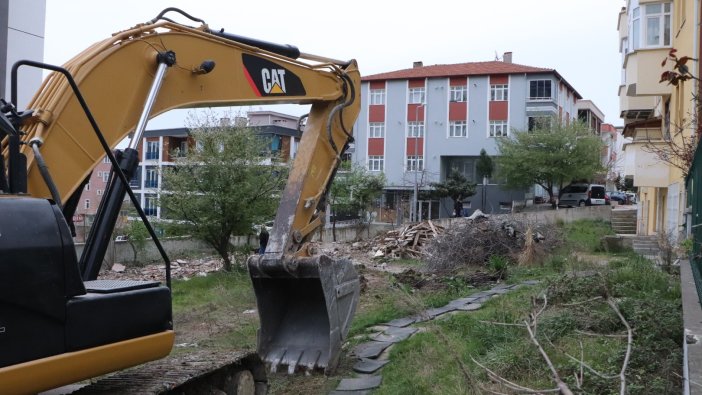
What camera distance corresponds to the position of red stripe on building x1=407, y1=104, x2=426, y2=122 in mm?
52469

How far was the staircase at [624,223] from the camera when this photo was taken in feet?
89.2

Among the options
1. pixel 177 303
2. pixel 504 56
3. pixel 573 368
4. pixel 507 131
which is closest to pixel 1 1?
pixel 177 303

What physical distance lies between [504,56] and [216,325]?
5281cm

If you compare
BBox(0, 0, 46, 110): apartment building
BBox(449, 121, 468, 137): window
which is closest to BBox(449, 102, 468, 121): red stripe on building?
BBox(449, 121, 468, 137): window

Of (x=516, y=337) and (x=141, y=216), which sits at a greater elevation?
(x=141, y=216)

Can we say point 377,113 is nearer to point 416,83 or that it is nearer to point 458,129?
point 416,83

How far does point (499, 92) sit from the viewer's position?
168ft

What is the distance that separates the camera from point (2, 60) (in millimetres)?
11781

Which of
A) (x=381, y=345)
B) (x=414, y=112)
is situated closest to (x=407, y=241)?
(x=381, y=345)

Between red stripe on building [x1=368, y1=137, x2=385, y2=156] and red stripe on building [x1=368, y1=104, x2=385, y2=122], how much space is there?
5.29 ft

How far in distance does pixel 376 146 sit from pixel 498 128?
32.3ft

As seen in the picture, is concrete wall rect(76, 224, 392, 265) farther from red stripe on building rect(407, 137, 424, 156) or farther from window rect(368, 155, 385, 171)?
window rect(368, 155, 385, 171)

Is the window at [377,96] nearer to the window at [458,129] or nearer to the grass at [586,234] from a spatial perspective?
the window at [458,129]

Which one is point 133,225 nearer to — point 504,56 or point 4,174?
point 4,174
